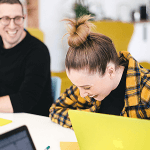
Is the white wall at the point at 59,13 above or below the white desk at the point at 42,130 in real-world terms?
above

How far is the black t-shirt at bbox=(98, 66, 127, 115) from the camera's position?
925 millimetres

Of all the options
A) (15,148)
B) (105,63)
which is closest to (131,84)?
(105,63)

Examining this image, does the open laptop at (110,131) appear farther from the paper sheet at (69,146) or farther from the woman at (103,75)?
the woman at (103,75)

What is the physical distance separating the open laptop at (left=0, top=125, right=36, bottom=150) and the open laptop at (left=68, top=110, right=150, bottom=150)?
172mm

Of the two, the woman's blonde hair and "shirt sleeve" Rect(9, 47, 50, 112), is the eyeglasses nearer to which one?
"shirt sleeve" Rect(9, 47, 50, 112)

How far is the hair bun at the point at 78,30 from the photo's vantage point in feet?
2.49

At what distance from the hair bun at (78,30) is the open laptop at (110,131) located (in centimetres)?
28

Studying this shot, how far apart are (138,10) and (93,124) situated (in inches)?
144

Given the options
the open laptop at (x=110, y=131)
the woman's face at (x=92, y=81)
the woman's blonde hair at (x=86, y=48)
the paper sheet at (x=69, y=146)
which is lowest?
the paper sheet at (x=69, y=146)

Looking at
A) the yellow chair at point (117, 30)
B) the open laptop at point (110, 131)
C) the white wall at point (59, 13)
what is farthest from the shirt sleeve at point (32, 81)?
the white wall at point (59, 13)

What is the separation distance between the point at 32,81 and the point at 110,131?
73cm

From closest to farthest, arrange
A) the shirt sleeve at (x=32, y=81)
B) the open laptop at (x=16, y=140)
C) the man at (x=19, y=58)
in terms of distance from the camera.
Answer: the open laptop at (x=16, y=140) < the shirt sleeve at (x=32, y=81) < the man at (x=19, y=58)

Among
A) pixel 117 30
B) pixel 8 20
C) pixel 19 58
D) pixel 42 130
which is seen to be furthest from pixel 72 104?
pixel 117 30

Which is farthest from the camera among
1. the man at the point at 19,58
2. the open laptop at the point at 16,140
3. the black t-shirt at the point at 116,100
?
the man at the point at 19,58
